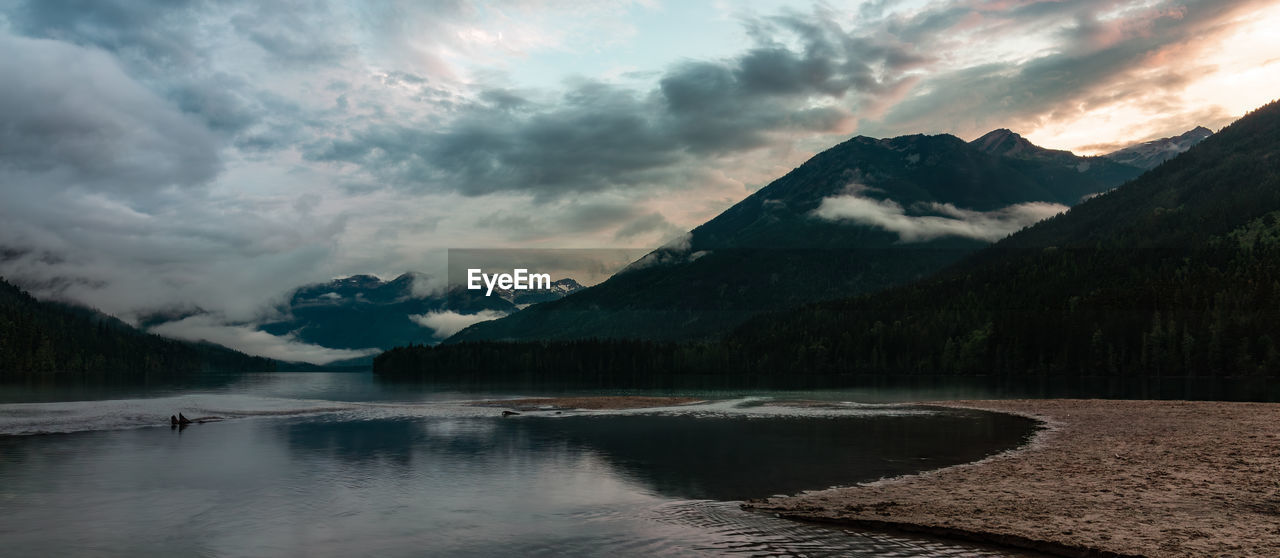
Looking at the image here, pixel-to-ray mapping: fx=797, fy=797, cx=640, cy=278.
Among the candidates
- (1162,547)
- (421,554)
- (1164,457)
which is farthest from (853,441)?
(421,554)

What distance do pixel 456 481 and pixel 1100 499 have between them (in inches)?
1434

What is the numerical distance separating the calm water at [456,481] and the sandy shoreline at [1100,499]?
105 inches

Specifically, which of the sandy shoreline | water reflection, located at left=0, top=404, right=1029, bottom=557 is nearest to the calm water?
water reflection, located at left=0, top=404, right=1029, bottom=557

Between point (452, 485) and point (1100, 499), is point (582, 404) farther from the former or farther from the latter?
point (1100, 499)

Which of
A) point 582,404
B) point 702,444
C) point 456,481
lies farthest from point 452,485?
point 582,404

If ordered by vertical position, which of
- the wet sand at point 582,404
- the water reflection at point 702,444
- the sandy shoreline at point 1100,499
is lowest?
the wet sand at point 582,404

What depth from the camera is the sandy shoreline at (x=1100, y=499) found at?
3000 centimetres

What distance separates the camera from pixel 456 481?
51.4 meters

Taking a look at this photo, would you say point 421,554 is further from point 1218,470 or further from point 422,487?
point 1218,470

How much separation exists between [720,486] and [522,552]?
18.5 meters

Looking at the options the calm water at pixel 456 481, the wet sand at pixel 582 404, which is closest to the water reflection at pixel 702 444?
the calm water at pixel 456 481

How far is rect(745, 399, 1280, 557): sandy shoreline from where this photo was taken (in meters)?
30.0

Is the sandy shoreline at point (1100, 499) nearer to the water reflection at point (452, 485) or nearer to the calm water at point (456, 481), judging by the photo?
the calm water at point (456, 481)

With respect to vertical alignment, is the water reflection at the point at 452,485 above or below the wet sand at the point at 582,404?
above
